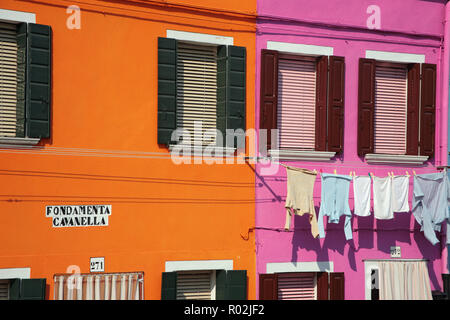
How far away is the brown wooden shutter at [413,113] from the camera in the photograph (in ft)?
41.1

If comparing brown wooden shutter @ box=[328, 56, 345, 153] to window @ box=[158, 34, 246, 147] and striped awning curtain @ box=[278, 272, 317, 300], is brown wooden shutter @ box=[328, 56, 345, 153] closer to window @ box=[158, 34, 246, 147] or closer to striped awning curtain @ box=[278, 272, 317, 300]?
window @ box=[158, 34, 246, 147]

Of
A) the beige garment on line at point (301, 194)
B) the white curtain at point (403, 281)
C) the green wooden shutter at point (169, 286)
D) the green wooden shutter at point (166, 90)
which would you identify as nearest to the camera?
the green wooden shutter at point (169, 286)

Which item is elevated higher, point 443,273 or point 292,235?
point 292,235

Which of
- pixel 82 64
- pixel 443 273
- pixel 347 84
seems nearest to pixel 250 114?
pixel 347 84

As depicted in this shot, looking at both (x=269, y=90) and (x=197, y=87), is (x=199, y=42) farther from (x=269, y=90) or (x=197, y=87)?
(x=269, y=90)

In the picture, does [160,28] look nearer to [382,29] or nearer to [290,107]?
[290,107]

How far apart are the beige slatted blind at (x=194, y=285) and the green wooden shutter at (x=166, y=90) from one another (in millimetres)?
2279

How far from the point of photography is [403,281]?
12164mm

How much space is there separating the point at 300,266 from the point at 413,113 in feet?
11.9

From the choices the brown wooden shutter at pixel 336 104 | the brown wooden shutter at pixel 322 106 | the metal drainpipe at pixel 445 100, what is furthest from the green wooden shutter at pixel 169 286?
the metal drainpipe at pixel 445 100

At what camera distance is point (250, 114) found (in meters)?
11.5

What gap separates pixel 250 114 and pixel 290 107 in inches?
33.7

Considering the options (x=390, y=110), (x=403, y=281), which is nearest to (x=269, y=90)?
(x=390, y=110)

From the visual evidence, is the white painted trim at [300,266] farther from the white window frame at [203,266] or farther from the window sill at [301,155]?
the window sill at [301,155]
